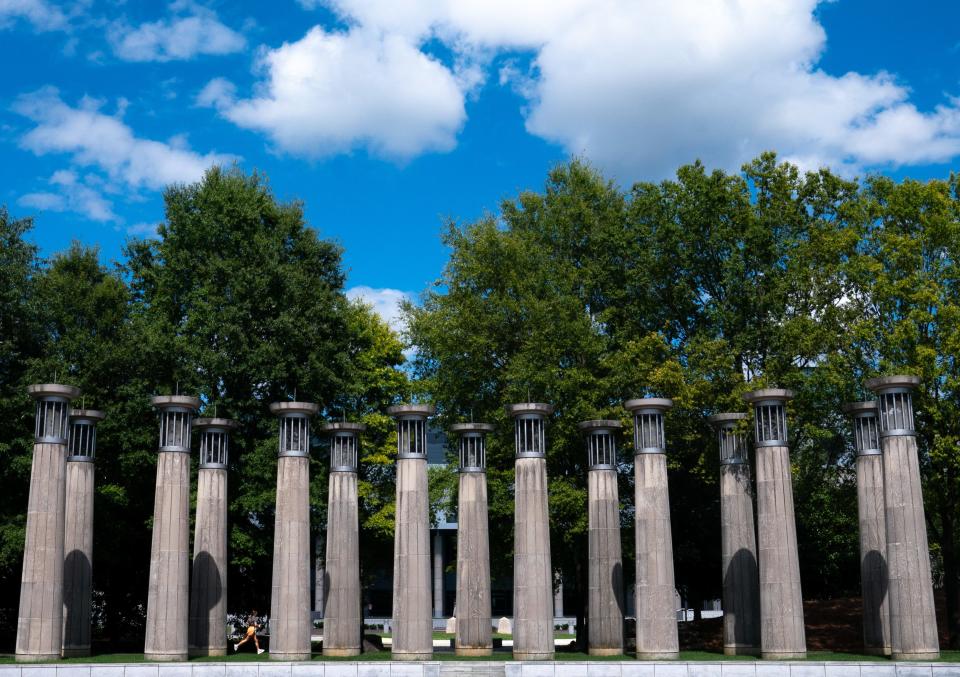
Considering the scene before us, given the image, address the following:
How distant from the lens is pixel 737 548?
4038cm

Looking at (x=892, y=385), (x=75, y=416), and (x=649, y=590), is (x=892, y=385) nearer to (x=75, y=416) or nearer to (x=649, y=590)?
(x=649, y=590)

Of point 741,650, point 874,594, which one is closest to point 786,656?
point 741,650

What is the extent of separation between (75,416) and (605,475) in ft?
70.5

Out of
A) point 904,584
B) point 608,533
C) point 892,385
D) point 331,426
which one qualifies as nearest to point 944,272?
point 892,385

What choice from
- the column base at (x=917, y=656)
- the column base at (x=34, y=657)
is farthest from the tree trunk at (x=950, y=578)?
the column base at (x=34, y=657)

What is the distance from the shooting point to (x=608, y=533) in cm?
4097

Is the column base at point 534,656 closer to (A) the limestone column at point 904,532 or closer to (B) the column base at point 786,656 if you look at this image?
(B) the column base at point 786,656

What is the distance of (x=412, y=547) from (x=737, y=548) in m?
12.8

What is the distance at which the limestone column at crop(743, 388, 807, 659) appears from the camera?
34969 millimetres

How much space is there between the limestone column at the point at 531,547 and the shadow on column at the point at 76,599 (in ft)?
55.1

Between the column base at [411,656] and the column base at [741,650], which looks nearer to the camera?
the column base at [411,656]

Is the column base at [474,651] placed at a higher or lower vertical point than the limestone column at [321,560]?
lower

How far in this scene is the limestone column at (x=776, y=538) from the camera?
34969 mm

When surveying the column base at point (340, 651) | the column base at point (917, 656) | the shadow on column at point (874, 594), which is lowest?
the column base at point (340, 651)
